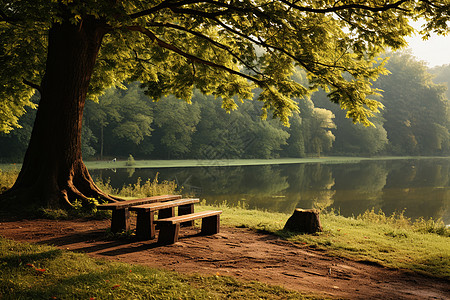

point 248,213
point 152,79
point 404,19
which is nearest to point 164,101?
point 152,79

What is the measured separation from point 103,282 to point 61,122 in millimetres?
5427

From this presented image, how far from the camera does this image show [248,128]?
5181 centimetres

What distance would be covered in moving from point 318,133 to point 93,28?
5063 centimetres

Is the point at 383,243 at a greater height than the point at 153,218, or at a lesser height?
lesser

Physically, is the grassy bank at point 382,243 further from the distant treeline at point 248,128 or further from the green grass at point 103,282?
the distant treeline at point 248,128

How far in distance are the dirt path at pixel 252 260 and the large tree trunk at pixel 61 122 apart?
1211 mm

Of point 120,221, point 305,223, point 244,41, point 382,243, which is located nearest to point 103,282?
point 120,221

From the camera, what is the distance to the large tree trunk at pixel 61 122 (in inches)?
319

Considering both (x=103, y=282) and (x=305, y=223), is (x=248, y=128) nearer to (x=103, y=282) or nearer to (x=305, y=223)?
(x=305, y=223)

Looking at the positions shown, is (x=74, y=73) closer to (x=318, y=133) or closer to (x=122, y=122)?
(x=122, y=122)

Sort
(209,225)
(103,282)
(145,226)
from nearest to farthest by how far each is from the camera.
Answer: (103,282) < (145,226) < (209,225)

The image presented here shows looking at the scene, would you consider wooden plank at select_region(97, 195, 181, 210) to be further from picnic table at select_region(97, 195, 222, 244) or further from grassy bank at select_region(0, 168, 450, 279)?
grassy bank at select_region(0, 168, 450, 279)

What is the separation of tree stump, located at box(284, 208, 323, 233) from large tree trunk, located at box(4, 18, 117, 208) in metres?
4.90

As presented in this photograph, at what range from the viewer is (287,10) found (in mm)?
7785
